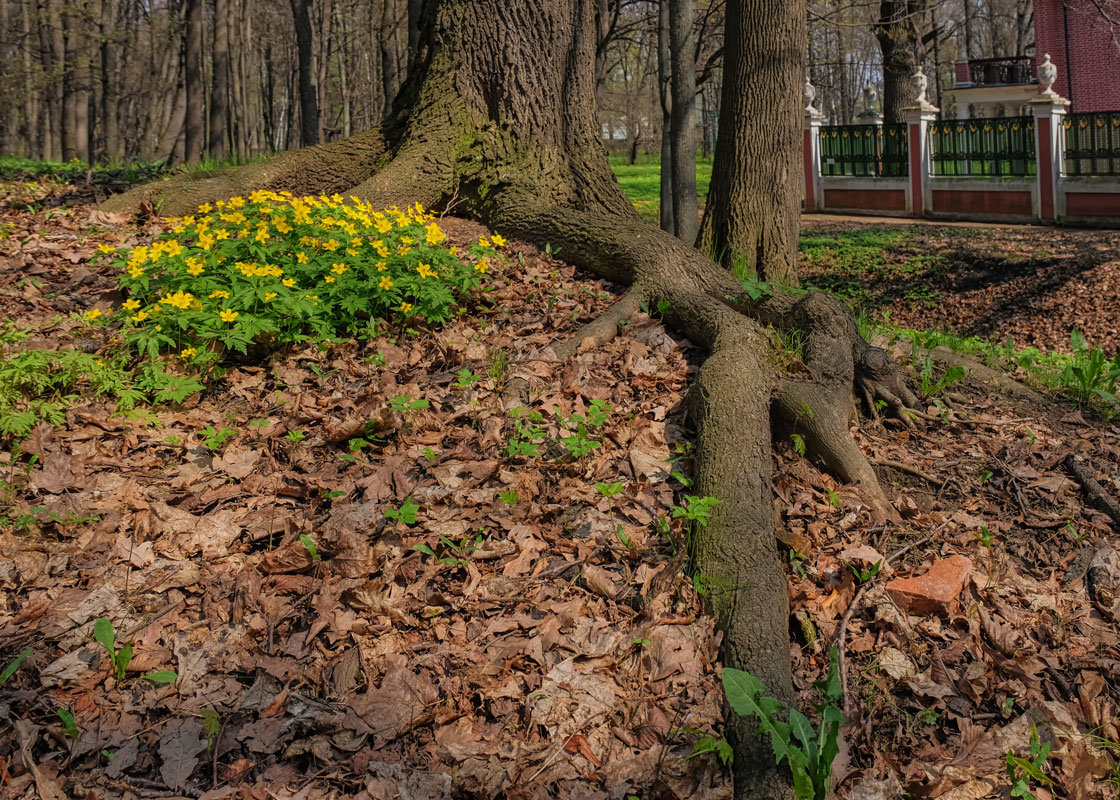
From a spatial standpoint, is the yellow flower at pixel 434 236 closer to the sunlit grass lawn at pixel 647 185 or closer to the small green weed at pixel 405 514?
the small green weed at pixel 405 514

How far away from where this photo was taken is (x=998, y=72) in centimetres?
3494

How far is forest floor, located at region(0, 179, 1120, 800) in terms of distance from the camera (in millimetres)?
2764

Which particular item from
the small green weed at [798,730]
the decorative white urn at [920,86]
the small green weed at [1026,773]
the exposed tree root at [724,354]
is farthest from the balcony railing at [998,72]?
the small green weed at [798,730]

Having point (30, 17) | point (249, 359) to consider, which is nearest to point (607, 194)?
point (249, 359)

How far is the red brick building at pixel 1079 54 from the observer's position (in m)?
27.5

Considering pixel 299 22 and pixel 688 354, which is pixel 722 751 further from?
pixel 299 22

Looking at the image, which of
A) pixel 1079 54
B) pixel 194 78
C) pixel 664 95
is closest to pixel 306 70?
pixel 194 78

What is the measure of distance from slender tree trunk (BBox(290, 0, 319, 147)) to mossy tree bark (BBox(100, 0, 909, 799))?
11.1 metres

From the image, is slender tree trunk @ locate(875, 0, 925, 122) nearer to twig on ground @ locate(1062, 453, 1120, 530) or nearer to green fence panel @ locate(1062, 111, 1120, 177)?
green fence panel @ locate(1062, 111, 1120, 177)

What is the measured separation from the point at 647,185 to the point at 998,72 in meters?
15.5

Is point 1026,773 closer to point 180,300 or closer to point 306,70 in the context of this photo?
point 180,300

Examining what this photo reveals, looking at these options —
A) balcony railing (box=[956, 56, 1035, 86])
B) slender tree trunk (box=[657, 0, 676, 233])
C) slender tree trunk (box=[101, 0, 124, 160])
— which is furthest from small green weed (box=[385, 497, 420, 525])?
balcony railing (box=[956, 56, 1035, 86])

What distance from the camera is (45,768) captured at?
8.50ft

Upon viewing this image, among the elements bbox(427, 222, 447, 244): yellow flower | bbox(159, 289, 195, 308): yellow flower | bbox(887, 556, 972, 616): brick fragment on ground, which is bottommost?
bbox(887, 556, 972, 616): brick fragment on ground
